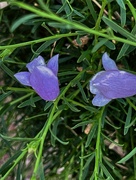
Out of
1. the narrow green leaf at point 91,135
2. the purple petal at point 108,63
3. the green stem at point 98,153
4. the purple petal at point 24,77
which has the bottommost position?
the narrow green leaf at point 91,135

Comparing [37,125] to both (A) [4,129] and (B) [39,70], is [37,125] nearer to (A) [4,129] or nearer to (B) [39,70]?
(A) [4,129]

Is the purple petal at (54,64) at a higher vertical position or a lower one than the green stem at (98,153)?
higher

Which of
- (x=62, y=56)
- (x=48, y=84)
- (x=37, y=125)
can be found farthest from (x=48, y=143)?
(x=48, y=84)

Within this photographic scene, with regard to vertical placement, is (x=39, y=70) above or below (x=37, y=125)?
above
